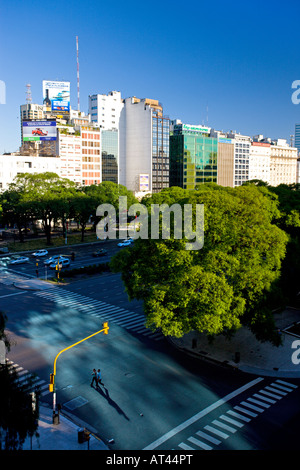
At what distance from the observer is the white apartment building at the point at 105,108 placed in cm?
18350

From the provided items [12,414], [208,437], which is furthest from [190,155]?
[12,414]

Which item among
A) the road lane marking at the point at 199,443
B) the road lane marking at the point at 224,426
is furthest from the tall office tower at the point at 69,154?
the road lane marking at the point at 199,443

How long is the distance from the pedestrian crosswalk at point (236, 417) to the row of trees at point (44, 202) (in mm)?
60946

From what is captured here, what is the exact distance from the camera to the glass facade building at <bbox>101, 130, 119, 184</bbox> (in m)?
149

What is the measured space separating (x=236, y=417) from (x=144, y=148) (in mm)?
134678

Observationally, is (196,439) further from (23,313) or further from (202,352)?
(23,313)

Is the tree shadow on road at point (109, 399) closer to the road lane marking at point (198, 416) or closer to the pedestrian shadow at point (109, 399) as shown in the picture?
the pedestrian shadow at point (109, 399)

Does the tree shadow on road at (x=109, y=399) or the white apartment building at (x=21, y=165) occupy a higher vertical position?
the white apartment building at (x=21, y=165)

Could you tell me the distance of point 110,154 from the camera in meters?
151

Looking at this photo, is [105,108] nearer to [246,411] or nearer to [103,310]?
[103,310]

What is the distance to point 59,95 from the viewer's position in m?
148
